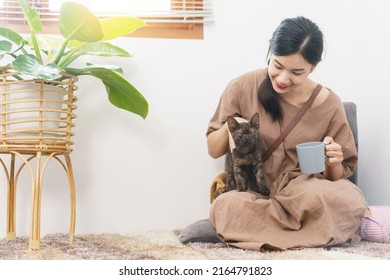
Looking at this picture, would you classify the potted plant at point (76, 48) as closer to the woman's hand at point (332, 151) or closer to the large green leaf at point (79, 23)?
the large green leaf at point (79, 23)

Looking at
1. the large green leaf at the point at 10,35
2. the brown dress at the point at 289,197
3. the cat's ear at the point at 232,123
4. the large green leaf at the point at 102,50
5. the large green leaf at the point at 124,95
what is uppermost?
the large green leaf at the point at 10,35

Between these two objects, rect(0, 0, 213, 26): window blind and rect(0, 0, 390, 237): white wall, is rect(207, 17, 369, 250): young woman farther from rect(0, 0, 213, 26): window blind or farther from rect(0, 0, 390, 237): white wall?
rect(0, 0, 213, 26): window blind

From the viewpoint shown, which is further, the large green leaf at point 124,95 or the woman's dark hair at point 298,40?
the large green leaf at point 124,95

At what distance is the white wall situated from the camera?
2.23m

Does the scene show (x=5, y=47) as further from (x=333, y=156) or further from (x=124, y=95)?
(x=333, y=156)

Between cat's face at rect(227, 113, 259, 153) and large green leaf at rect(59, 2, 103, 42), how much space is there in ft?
1.76

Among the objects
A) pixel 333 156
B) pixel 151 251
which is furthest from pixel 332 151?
pixel 151 251

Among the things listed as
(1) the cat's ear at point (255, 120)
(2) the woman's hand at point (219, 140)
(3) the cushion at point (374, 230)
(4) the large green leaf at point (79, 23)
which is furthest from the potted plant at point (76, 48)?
(3) the cushion at point (374, 230)

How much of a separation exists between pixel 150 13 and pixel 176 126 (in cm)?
51

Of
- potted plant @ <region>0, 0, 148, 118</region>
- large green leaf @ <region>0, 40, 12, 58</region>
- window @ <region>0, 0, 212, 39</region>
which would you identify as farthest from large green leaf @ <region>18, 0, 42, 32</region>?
window @ <region>0, 0, 212, 39</region>

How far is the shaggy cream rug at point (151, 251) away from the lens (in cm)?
157

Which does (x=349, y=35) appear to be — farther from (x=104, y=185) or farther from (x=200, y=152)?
(x=104, y=185)

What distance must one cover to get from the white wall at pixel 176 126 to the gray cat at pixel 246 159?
0.34 metres

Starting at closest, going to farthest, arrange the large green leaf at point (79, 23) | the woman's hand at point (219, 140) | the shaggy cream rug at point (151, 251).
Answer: the shaggy cream rug at point (151, 251), the large green leaf at point (79, 23), the woman's hand at point (219, 140)
